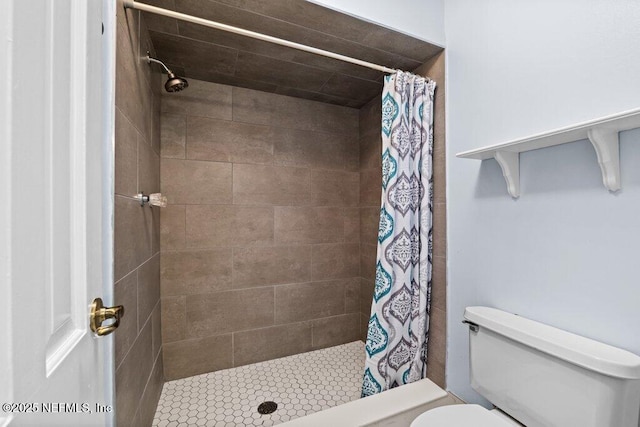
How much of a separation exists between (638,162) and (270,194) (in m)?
1.83

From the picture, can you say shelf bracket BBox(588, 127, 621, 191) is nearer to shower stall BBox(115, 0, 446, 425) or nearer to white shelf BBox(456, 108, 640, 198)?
white shelf BBox(456, 108, 640, 198)

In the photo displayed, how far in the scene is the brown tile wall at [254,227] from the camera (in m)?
1.81

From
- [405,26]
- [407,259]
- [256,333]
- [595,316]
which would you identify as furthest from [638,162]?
[256,333]

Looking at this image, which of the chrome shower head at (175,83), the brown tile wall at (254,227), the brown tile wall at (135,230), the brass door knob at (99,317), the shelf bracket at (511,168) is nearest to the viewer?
the brass door knob at (99,317)

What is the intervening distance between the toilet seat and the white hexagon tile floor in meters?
0.76

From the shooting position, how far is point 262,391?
1688mm

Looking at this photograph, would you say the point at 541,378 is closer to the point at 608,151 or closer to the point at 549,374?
the point at 549,374

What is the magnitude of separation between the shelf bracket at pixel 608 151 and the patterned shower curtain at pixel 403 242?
0.72 metres

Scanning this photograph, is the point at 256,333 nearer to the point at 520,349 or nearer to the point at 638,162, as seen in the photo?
the point at 520,349

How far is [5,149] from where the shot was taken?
32 cm

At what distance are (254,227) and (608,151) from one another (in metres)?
1.84

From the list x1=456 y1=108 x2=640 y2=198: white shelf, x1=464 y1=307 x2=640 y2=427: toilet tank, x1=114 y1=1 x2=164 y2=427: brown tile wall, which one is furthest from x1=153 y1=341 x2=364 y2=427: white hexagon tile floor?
x1=456 y1=108 x2=640 y2=198: white shelf

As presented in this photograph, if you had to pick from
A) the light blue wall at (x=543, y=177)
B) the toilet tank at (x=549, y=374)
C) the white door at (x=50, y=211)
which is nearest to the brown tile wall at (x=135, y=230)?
the white door at (x=50, y=211)

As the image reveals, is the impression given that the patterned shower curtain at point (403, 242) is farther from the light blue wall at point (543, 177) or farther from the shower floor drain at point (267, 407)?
the shower floor drain at point (267, 407)
